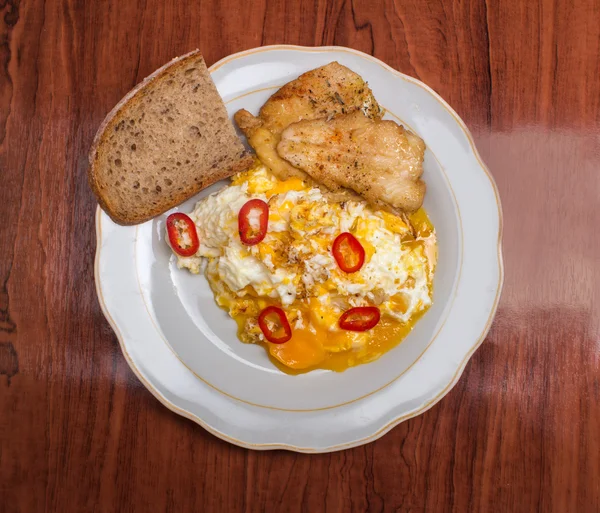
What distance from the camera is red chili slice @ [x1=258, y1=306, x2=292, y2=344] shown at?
115 inches

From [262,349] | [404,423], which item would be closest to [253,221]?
[262,349]

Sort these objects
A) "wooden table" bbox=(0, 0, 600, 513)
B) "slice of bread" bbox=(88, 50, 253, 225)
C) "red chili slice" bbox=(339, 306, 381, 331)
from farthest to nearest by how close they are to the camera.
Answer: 1. "wooden table" bbox=(0, 0, 600, 513)
2. "red chili slice" bbox=(339, 306, 381, 331)
3. "slice of bread" bbox=(88, 50, 253, 225)

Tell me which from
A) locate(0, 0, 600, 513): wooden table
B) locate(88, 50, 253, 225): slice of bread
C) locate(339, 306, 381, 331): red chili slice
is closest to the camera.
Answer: locate(88, 50, 253, 225): slice of bread

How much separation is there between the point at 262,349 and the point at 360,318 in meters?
0.61

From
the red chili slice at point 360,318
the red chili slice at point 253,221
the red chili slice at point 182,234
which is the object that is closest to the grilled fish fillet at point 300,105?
the red chili slice at point 253,221

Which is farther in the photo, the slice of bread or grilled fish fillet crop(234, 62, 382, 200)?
grilled fish fillet crop(234, 62, 382, 200)

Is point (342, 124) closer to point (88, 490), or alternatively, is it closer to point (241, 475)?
point (241, 475)

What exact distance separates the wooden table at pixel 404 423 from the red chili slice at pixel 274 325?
0.76m

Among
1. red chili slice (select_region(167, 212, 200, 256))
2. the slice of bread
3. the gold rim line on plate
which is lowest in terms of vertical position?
the gold rim line on plate

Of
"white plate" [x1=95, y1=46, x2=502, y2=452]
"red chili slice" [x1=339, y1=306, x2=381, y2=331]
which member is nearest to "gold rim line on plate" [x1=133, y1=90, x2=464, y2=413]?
"white plate" [x1=95, y1=46, x2=502, y2=452]

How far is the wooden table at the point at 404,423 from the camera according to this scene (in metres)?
3.11

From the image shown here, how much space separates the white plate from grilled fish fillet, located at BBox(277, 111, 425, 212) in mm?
212

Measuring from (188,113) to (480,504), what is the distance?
2906 millimetres

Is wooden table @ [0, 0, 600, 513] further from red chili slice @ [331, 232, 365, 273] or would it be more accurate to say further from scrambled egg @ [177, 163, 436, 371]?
red chili slice @ [331, 232, 365, 273]
